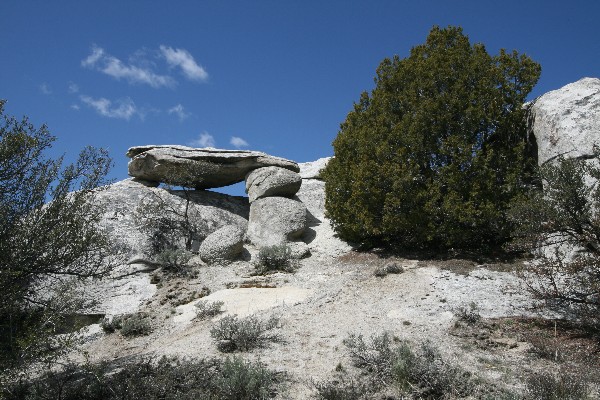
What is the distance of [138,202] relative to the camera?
20.1 m

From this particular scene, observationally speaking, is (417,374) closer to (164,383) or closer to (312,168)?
(164,383)

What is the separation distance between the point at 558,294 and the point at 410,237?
283 inches

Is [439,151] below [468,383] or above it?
above

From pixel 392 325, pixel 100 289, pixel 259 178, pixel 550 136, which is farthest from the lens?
pixel 259 178

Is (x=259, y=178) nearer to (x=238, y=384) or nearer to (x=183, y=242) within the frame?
(x=183, y=242)

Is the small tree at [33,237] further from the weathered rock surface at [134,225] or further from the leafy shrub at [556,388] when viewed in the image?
the leafy shrub at [556,388]

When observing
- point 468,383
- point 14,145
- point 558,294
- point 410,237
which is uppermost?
point 14,145

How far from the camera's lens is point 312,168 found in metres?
27.7

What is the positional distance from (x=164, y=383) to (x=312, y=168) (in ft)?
67.4

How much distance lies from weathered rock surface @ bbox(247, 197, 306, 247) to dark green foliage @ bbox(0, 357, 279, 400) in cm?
1011

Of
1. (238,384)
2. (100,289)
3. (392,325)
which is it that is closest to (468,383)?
(392,325)

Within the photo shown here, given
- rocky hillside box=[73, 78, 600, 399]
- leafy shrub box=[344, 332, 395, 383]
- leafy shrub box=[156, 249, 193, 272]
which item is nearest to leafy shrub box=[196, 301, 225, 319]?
rocky hillside box=[73, 78, 600, 399]

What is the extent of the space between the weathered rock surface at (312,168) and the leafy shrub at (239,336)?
50.7 ft

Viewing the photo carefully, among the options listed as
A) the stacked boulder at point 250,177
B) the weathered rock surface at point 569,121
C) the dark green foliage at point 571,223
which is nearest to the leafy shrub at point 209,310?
the stacked boulder at point 250,177
